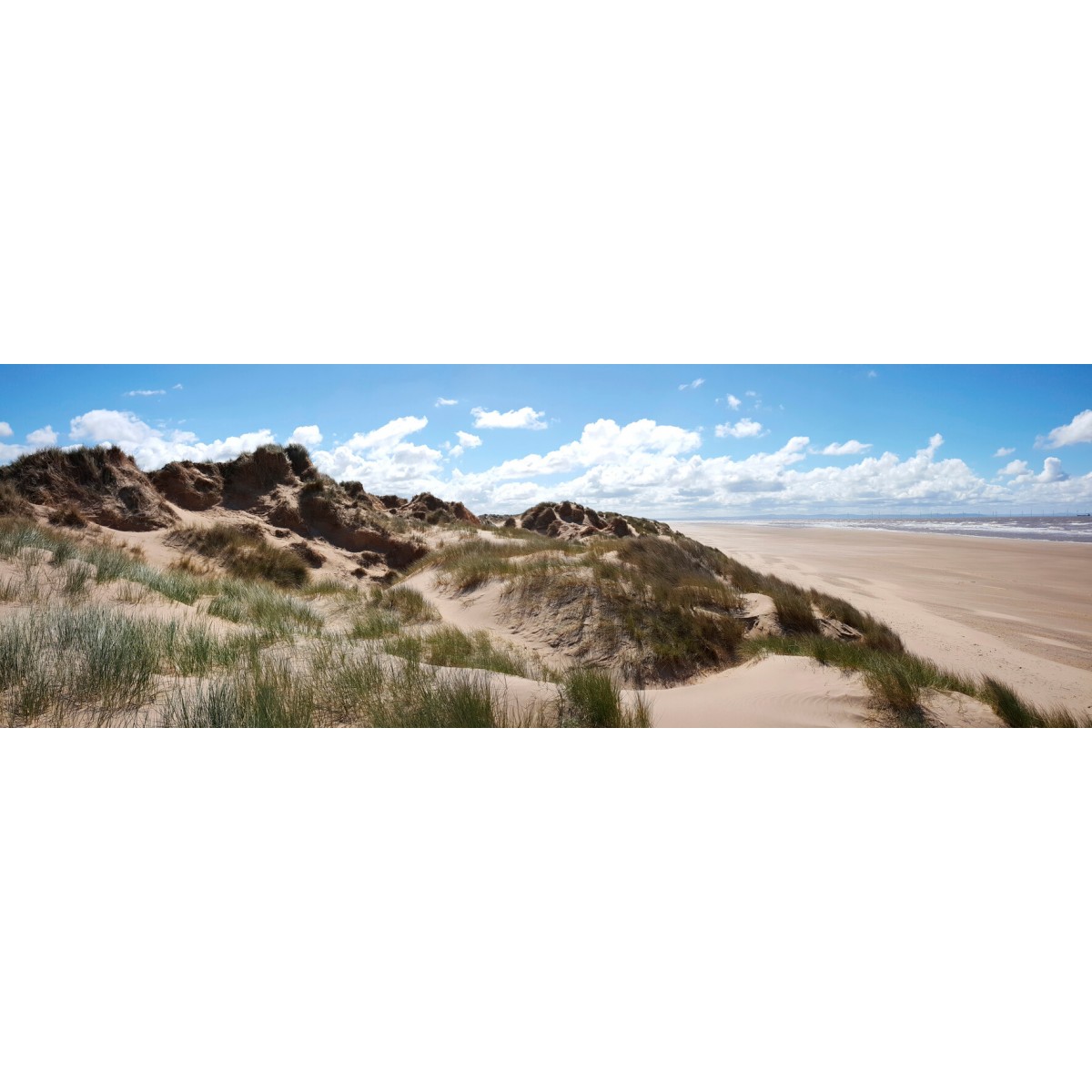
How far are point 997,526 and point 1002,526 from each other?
0.43 metres

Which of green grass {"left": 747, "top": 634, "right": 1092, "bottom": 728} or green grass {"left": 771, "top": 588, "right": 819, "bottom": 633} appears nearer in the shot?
green grass {"left": 747, "top": 634, "right": 1092, "bottom": 728}

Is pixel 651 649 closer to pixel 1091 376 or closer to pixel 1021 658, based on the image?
pixel 1021 658

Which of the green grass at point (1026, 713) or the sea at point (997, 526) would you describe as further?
the sea at point (997, 526)

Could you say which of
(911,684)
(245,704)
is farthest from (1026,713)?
(245,704)

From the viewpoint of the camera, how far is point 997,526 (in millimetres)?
14047

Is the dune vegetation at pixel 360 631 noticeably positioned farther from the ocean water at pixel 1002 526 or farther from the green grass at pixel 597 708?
the ocean water at pixel 1002 526

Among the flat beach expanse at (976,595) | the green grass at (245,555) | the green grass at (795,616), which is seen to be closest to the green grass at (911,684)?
the flat beach expanse at (976,595)

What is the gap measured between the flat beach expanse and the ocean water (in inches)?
15.9

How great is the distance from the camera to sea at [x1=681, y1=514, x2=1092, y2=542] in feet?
28.5

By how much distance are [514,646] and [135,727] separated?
11.3ft

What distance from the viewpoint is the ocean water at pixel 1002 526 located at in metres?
8.72

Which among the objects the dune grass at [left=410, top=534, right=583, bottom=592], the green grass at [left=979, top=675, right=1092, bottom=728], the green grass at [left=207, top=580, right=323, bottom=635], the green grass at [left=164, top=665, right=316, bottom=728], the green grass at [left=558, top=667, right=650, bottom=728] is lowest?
the green grass at [left=979, top=675, right=1092, bottom=728]

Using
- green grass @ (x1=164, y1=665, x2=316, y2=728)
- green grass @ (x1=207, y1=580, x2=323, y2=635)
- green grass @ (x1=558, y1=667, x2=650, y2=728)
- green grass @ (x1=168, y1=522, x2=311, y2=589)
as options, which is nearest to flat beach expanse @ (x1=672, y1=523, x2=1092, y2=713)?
green grass @ (x1=558, y1=667, x2=650, y2=728)

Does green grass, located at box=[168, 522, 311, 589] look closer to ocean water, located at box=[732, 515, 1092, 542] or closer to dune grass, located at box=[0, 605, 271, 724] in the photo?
dune grass, located at box=[0, 605, 271, 724]
